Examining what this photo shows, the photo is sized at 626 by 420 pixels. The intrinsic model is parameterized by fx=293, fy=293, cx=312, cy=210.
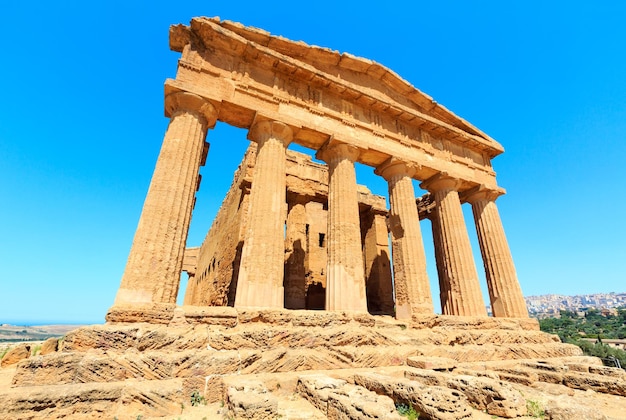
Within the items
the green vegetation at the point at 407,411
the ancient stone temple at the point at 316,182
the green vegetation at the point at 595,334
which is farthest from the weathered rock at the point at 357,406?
the green vegetation at the point at 595,334

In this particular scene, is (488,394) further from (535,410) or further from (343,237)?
(343,237)

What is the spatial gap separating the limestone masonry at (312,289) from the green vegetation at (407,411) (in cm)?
4

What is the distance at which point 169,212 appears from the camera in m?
7.20

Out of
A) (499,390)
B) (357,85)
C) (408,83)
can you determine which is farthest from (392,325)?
(408,83)

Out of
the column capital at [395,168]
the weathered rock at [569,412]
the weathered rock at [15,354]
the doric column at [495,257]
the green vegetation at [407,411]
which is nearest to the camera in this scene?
the weathered rock at [569,412]

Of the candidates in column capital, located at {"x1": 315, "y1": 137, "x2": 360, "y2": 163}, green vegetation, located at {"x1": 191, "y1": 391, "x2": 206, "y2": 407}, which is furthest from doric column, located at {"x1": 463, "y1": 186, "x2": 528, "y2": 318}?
green vegetation, located at {"x1": 191, "y1": 391, "x2": 206, "y2": 407}

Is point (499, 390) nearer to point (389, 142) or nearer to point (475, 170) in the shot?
point (389, 142)

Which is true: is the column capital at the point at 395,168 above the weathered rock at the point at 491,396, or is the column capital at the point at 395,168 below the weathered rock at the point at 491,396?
above

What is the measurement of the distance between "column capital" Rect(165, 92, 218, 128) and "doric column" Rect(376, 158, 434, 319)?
23.3ft

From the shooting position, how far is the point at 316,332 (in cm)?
661

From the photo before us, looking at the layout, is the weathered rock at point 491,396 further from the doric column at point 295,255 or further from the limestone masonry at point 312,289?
the doric column at point 295,255

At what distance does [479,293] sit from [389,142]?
6.85 m

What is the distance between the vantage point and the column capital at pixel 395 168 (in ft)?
39.1

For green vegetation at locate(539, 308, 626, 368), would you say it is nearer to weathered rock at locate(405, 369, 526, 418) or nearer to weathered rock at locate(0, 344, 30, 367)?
weathered rock at locate(405, 369, 526, 418)
